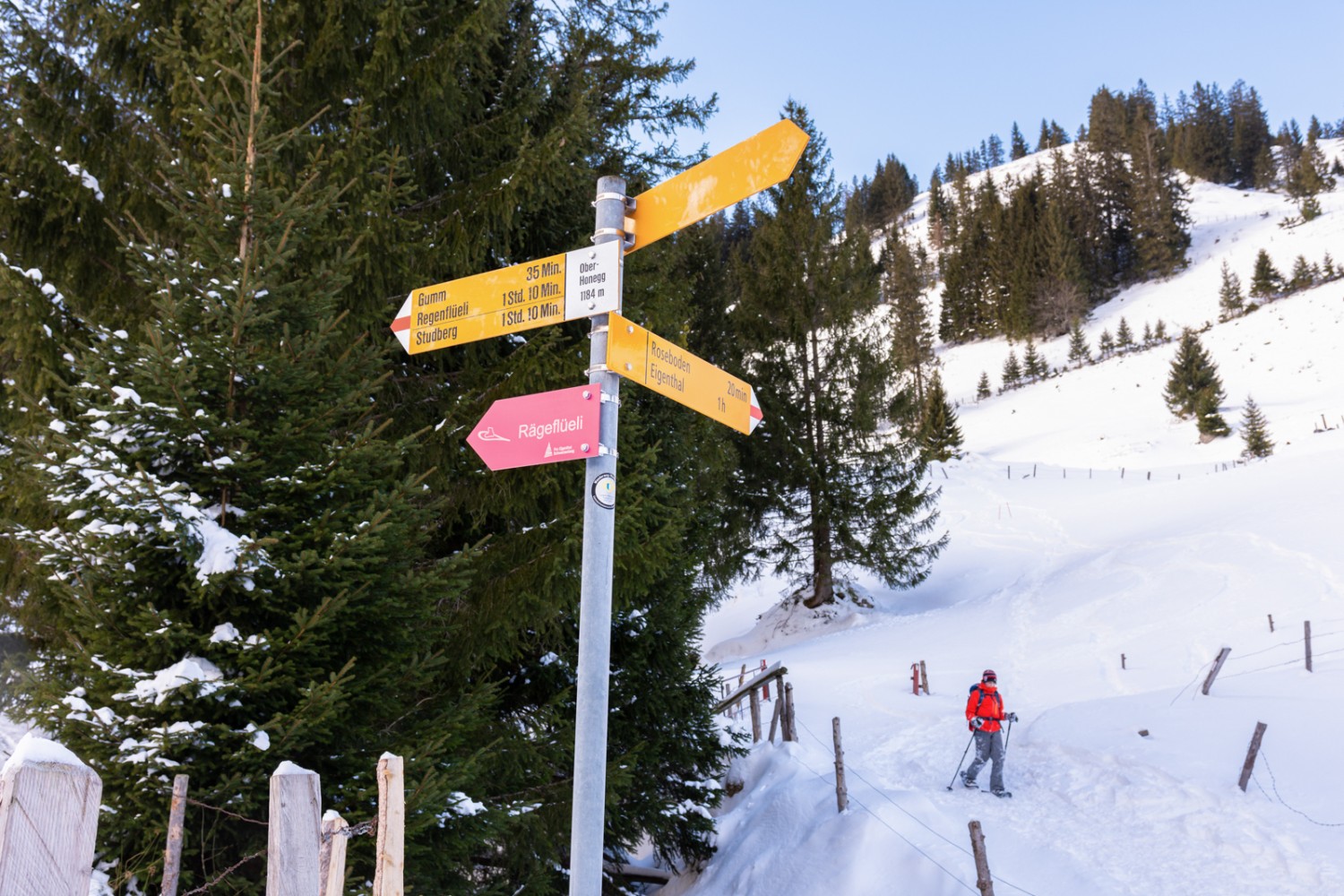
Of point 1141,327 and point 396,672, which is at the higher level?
point 1141,327

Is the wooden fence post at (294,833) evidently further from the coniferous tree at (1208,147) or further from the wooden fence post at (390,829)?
the coniferous tree at (1208,147)

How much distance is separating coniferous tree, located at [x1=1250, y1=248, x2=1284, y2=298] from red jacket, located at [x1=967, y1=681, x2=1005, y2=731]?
252 ft

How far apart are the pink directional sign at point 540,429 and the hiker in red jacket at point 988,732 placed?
382 inches

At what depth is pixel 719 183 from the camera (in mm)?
3510

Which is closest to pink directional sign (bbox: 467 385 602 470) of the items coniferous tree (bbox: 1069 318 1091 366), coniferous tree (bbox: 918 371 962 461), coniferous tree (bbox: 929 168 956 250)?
coniferous tree (bbox: 918 371 962 461)

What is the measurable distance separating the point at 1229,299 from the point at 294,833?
8629 centimetres

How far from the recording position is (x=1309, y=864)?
8.71 metres

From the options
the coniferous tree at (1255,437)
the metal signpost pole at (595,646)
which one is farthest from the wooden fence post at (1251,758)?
the coniferous tree at (1255,437)

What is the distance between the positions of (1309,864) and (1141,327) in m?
80.5

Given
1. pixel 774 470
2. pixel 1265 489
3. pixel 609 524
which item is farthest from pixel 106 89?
pixel 1265 489

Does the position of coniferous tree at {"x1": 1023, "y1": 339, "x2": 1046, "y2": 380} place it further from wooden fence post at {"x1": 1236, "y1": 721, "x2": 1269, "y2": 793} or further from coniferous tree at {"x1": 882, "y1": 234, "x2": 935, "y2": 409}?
wooden fence post at {"x1": 1236, "y1": 721, "x2": 1269, "y2": 793}

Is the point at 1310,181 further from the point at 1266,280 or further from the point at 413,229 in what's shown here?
the point at 413,229

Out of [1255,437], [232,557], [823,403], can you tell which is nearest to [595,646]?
[232,557]

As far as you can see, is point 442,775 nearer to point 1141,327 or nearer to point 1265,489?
point 1265,489
